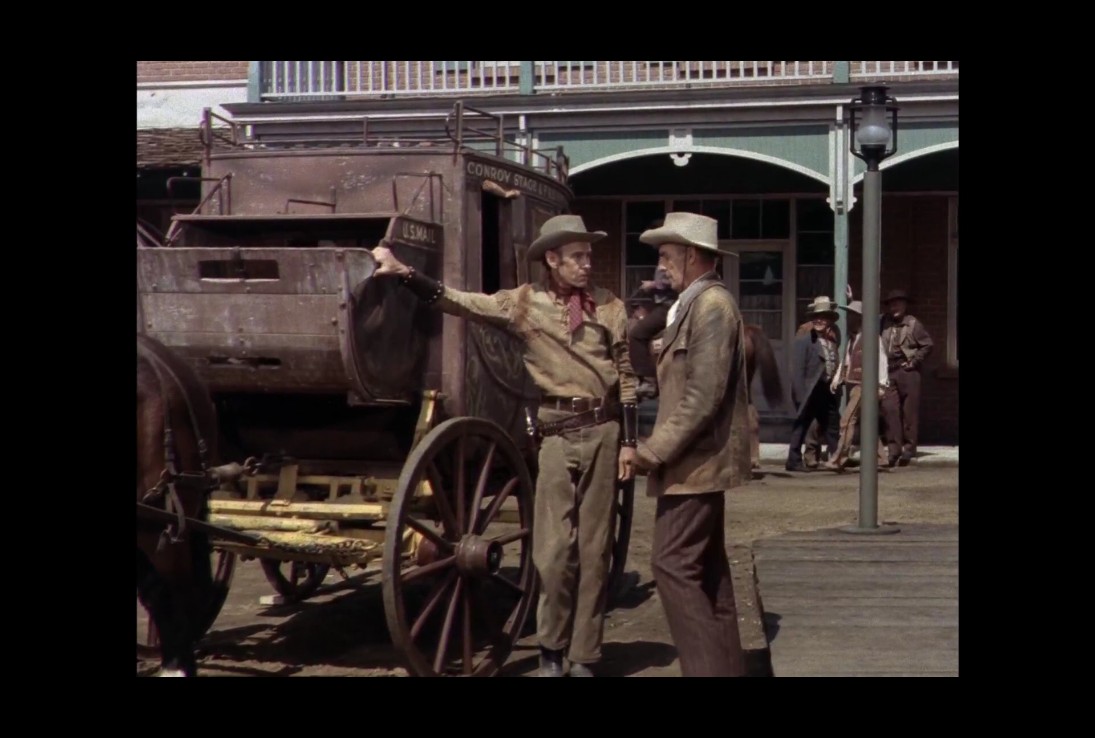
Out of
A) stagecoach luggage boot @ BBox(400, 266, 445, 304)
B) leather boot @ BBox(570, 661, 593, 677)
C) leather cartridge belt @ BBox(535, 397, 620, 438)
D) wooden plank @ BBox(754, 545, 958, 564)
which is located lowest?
leather boot @ BBox(570, 661, 593, 677)

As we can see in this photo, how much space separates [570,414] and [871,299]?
3309 mm

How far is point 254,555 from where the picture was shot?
6422 millimetres

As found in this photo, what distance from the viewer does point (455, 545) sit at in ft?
21.0

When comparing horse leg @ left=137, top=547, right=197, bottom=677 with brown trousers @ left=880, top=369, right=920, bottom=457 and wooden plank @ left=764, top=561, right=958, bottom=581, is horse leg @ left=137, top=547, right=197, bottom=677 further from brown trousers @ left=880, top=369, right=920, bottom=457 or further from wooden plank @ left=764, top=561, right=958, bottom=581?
brown trousers @ left=880, top=369, right=920, bottom=457

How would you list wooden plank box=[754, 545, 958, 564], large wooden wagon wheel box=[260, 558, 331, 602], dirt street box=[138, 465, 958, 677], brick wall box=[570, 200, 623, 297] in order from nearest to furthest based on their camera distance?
1. dirt street box=[138, 465, 958, 677]
2. wooden plank box=[754, 545, 958, 564]
3. large wooden wagon wheel box=[260, 558, 331, 602]
4. brick wall box=[570, 200, 623, 297]

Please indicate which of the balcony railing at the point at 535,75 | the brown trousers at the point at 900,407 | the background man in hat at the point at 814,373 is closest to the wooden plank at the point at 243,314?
the background man in hat at the point at 814,373

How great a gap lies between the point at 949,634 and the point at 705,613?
3.87 ft

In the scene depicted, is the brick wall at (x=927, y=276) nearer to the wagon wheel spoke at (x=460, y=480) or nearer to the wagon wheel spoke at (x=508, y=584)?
the wagon wheel spoke at (x=508, y=584)

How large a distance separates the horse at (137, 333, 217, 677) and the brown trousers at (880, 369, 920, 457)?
10114mm

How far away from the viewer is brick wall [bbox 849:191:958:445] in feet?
58.2

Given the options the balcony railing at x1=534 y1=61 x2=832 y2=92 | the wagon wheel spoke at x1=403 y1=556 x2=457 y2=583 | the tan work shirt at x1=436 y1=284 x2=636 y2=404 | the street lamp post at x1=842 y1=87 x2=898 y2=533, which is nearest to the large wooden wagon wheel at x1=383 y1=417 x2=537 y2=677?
the wagon wheel spoke at x1=403 y1=556 x2=457 y2=583

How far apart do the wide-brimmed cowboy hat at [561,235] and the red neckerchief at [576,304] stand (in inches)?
6.1

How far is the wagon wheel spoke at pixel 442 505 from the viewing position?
245 inches

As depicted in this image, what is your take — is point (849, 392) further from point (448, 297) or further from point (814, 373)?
point (448, 297)
